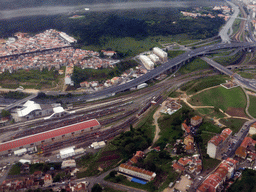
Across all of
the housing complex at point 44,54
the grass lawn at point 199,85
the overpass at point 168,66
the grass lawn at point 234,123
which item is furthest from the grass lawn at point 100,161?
the housing complex at point 44,54

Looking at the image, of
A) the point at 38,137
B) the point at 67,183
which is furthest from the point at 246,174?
the point at 38,137

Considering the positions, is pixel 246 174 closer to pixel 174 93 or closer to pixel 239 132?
pixel 239 132

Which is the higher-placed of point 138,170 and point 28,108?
point 138,170

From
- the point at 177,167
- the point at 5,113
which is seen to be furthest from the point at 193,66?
the point at 5,113

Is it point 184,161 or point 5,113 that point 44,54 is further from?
point 184,161

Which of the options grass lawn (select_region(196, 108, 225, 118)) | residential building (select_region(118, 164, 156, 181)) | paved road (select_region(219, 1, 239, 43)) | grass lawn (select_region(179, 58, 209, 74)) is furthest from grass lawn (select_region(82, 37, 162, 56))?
residential building (select_region(118, 164, 156, 181))

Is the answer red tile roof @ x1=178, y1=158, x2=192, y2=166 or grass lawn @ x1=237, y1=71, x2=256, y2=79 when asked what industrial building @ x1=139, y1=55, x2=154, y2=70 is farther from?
red tile roof @ x1=178, y1=158, x2=192, y2=166
